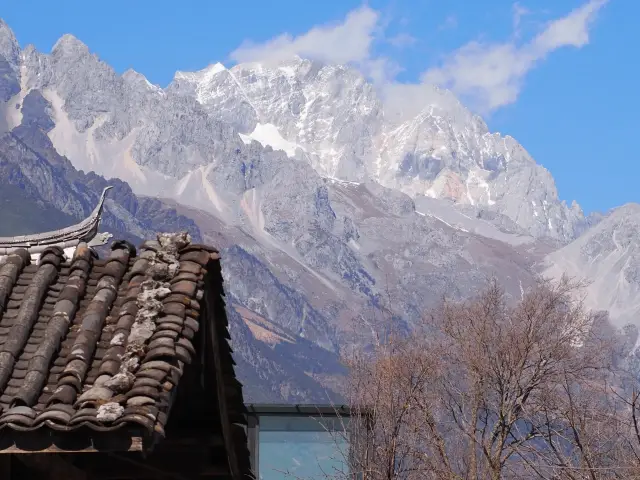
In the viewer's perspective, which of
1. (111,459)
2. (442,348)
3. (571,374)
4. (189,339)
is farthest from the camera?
(442,348)

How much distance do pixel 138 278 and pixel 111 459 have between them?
119cm

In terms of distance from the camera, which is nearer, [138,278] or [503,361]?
[138,278]

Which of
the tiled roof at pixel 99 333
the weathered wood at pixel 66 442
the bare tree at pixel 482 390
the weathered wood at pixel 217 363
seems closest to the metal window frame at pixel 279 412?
the bare tree at pixel 482 390

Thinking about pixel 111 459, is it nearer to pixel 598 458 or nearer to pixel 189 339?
pixel 189 339

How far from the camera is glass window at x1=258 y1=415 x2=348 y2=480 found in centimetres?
3569

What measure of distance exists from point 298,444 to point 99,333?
2973 centimetres

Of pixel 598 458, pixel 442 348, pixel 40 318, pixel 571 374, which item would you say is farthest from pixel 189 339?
pixel 442 348

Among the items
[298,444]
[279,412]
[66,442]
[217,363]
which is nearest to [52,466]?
[66,442]

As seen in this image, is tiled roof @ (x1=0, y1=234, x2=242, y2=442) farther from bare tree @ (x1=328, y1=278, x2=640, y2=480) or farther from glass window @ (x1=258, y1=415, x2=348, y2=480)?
glass window @ (x1=258, y1=415, x2=348, y2=480)

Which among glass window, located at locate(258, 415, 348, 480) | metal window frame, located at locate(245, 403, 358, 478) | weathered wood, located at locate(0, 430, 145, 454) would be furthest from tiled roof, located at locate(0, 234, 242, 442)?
glass window, located at locate(258, 415, 348, 480)

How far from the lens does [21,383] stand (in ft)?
21.8

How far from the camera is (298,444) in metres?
36.3

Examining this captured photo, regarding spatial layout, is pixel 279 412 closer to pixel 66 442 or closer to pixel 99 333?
pixel 99 333

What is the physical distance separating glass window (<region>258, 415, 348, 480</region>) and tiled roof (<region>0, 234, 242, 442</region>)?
91.6 feet
